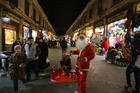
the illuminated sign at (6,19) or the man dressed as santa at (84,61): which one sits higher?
the illuminated sign at (6,19)

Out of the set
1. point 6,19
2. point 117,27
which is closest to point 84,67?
point 117,27

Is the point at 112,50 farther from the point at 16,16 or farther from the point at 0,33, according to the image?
the point at 16,16

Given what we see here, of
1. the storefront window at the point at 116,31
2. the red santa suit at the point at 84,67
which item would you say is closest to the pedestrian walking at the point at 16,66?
the red santa suit at the point at 84,67

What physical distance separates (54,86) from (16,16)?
8735 mm

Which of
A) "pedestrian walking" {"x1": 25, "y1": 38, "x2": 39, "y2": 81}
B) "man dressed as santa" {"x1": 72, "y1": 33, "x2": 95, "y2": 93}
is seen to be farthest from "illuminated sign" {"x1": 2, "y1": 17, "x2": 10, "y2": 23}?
"man dressed as santa" {"x1": 72, "y1": 33, "x2": 95, "y2": 93}

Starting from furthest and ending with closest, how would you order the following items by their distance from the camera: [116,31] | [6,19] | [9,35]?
[116,31] → [9,35] → [6,19]

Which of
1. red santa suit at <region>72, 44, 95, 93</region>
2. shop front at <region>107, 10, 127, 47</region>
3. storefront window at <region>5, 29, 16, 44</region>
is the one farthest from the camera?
storefront window at <region>5, 29, 16, 44</region>

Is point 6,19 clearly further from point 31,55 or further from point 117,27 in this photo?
point 117,27

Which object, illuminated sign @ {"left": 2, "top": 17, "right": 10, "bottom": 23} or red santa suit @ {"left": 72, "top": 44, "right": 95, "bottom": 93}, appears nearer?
red santa suit @ {"left": 72, "top": 44, "right": 95, "bottom": 93}

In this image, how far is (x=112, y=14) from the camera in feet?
31.2

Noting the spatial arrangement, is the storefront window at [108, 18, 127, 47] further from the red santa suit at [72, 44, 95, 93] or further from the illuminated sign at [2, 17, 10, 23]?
the illuminated sign at [2, 17, 10, 23]

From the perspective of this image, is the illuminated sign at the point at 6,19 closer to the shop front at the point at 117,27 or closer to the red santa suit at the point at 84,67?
the red santa suit at the point at 84,67

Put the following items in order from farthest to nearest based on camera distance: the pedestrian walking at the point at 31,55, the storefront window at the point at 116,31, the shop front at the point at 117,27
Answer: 1. the storefront window at the point at 116,31
2. the shop front at the point at 117,27
3. the pedestrian walking at the point at 31,55

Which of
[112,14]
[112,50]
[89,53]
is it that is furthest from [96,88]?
[112,14]
